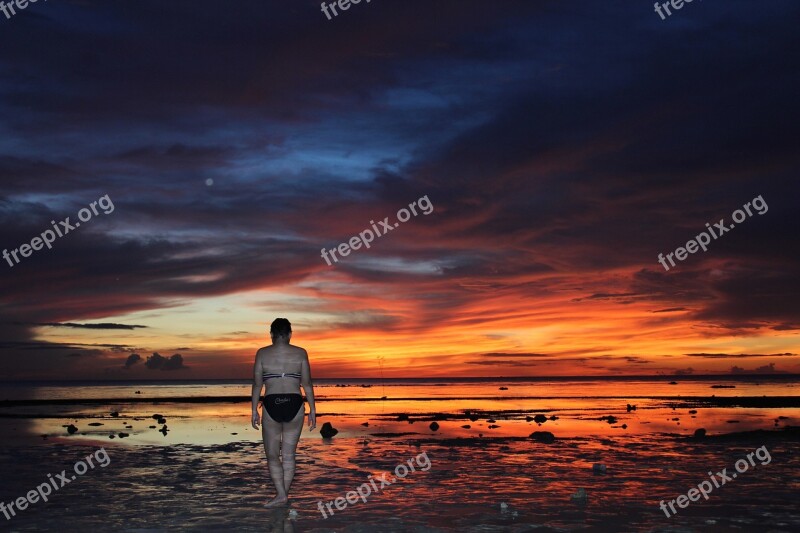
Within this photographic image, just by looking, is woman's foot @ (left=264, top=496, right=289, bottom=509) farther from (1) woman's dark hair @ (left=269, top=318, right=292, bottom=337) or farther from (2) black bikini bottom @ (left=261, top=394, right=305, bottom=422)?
(1) woman's dark hair @ (left=269, top=318, right=292, bottom=337)

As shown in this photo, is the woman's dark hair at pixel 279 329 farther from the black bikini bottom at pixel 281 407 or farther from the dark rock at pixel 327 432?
the dark rock at pixel 327 432

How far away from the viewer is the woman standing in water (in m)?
13.6

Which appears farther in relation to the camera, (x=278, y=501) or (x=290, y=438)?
(x=278, y=501)

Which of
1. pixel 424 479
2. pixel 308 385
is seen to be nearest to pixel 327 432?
pixel 424 479

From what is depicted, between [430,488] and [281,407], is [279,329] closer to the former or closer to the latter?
[281,407]

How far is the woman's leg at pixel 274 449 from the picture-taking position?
13664 millimetres

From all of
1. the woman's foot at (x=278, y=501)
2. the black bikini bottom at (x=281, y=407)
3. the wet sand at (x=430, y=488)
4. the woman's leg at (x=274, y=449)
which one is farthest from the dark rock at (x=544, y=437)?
the black bikini bottom at (x=281, y=407)

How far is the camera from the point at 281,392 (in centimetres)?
1362

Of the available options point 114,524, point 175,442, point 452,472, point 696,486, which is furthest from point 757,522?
point 175,442

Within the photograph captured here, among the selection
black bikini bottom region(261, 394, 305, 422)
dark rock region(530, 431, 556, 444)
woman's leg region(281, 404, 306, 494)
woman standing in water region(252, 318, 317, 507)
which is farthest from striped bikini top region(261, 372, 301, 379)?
dark rock region(530, 431, 556, 444)

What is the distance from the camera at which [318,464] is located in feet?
68.5

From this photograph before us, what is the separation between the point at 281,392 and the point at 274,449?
3.63 ft

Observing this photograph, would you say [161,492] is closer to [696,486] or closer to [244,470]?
[244,470]

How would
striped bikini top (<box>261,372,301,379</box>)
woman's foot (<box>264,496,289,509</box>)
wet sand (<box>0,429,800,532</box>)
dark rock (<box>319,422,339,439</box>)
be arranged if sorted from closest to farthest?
wet sand (<box>0,429,800,532</box>), striped bikini top (<box>261,372,301,379</box>), woman's foot (<box>264,496,289,509</box>), dark rock (<box>319,422,339,439</box>)
